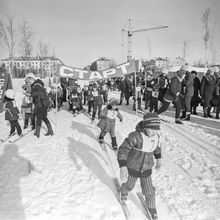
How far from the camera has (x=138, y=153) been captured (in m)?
2.61

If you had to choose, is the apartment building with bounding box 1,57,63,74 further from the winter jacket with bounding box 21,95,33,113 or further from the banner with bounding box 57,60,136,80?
the winter jacket with bounding box 21,95,33,113

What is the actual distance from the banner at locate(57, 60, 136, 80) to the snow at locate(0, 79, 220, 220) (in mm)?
2995

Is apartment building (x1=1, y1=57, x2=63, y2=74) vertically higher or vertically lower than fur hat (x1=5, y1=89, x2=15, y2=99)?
higher

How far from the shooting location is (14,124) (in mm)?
6039

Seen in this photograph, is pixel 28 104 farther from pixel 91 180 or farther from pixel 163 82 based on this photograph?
pixel 163 82

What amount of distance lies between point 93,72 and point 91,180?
5.38 metres

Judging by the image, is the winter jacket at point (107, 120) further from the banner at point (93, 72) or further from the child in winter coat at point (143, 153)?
the banner at point (93, 72)

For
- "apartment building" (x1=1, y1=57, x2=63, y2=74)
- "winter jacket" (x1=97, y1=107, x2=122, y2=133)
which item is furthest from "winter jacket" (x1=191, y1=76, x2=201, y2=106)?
"apartment building" (x1=1, y1=57, x2=63, y2=74)

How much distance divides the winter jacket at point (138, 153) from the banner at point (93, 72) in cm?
578

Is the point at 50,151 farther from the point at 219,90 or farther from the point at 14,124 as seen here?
the point at 219,90

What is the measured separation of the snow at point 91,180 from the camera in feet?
8.99

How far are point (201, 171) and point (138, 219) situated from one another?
5.97 feet

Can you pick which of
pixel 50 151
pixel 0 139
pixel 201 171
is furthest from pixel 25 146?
pixel 201 171

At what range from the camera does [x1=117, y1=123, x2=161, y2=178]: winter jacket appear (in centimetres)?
258
